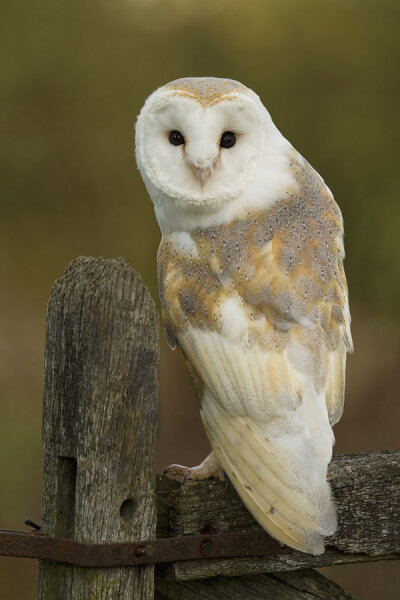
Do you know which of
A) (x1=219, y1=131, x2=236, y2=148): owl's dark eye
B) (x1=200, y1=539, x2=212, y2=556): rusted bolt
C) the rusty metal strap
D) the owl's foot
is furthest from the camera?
(x1=219, y1=131, x2=236, y2=148): owl's dark eye

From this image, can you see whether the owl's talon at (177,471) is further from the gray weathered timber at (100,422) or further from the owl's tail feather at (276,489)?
the gray weathered timber at (100,422)

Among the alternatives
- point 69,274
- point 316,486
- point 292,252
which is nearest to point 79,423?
point 69,274

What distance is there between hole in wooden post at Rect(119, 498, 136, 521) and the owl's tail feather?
0.20 meters

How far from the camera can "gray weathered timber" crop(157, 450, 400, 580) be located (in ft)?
3.38

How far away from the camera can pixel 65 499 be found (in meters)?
0.94

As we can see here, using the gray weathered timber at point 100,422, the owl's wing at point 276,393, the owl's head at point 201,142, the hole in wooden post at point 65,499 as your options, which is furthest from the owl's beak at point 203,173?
the hole in wooden post at point 65,499

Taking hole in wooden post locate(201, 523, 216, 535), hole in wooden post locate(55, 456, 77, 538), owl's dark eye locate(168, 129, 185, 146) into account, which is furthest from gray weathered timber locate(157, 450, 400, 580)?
owl's dark eye locate(168, 129, 185, 146)

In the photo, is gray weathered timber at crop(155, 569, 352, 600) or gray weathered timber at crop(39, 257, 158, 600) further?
gray weathered timber at crop(155, 569, 352, 600)

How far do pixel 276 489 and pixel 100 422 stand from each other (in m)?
0.31

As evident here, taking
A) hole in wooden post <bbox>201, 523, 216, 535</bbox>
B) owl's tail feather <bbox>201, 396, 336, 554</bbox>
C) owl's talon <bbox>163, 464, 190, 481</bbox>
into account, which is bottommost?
hole in wooden post <bbox>201, 523, 216, 535</bbox>

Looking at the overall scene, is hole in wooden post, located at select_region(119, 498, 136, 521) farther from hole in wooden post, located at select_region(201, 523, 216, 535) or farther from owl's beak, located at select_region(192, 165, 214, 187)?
owl's beak, located at select_region(192, 165, 214, 187)

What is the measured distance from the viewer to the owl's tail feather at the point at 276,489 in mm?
1054

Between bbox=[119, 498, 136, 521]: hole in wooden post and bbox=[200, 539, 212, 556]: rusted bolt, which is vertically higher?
bbox=[119, 498, 136, 521]: hole in wooden post

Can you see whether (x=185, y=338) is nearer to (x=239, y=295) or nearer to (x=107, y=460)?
(x=239, y=295)
